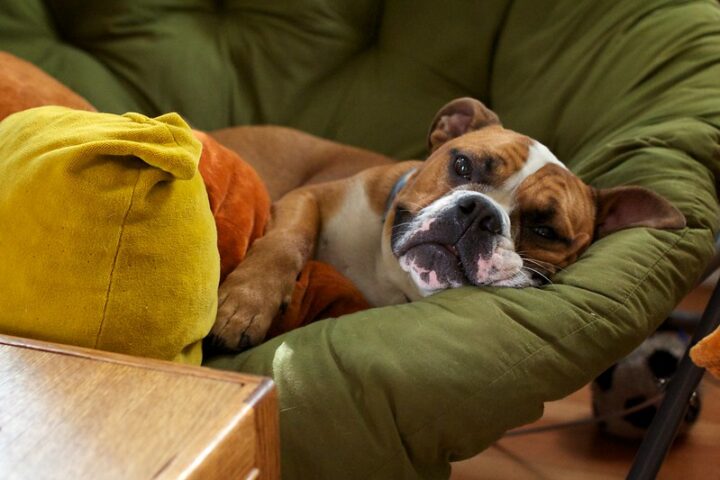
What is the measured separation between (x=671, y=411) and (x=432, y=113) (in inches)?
40.7

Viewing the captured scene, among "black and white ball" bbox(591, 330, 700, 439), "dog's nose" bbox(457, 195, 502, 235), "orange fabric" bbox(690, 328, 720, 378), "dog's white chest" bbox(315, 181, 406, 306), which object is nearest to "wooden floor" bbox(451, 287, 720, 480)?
"black and white ball" bbox(591, 330, 700, 439)

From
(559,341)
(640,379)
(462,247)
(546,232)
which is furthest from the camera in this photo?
(640,379)

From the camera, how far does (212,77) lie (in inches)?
84.0

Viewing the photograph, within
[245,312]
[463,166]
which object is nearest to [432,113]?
[463,166]

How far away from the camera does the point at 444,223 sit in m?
1.28

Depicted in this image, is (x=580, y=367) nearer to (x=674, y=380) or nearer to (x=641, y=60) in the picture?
(x=674, y=380)

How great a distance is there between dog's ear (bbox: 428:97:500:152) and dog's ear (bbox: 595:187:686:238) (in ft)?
1.02

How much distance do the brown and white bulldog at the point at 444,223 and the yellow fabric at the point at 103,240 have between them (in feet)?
0.81

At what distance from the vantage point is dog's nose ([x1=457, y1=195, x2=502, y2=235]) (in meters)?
1.27

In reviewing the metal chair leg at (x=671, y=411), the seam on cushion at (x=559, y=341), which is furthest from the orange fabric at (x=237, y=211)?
the metal chair leg at (x=671, y=411)

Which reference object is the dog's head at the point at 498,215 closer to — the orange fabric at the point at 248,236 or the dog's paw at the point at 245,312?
the orange fabric at the point at 248,236

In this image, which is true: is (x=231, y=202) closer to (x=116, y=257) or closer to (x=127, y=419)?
(x=116, y=257)

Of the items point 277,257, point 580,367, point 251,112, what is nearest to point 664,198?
point 580,367

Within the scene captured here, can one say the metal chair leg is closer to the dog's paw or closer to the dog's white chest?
the dog's white chest
